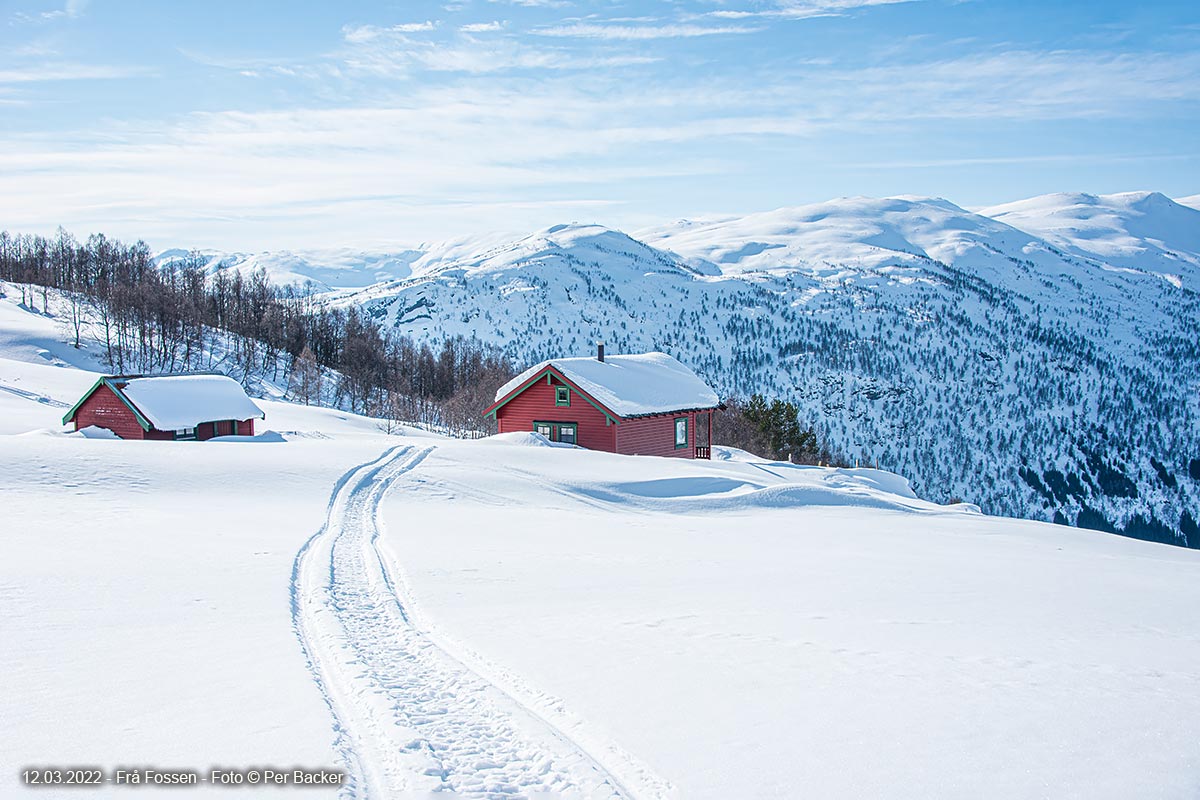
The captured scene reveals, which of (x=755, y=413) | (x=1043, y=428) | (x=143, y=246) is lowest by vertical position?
(x=1043, y=428)

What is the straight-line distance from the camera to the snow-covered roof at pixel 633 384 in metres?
35.8

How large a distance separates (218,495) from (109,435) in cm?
1779

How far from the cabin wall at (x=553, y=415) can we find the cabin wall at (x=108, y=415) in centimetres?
1635

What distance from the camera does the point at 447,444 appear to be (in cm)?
3109

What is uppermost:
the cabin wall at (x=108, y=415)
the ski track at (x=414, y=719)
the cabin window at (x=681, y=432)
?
the cabin wall at (x=108, y=415)

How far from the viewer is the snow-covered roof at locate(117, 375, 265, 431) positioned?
112 ft

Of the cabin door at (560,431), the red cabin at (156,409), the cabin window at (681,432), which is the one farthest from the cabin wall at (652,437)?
the red cabin at (156,409)

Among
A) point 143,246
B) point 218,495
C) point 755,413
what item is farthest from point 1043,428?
point 218,495

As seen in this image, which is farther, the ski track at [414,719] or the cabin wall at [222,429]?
the cabin wall at [222,429]

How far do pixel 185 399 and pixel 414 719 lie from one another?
34381mm

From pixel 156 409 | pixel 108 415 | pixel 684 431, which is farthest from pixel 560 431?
pixel 108 415

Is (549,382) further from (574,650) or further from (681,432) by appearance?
(574,650)

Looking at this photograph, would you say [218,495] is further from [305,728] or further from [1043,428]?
[1043,428]

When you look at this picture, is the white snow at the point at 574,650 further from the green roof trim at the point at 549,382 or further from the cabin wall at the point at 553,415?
the cabin wall at the point at 553,415
